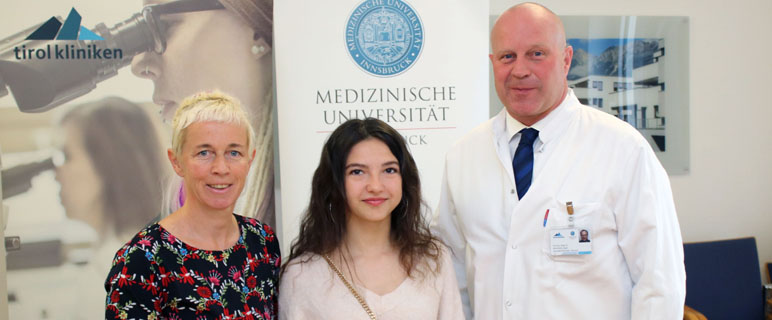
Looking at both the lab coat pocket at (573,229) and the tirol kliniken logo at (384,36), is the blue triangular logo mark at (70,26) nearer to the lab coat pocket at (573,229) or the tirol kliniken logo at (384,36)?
the tirol kliniken logo at (384,36)

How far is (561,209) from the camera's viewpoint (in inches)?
67.4

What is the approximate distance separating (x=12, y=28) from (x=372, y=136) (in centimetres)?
232

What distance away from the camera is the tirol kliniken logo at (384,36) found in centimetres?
288

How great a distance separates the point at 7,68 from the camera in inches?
113

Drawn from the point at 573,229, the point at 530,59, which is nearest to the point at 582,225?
the point at 573,229

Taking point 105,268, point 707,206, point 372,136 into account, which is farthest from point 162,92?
point 707,206

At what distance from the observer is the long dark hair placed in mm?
1597

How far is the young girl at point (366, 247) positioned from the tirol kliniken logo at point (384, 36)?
133 cm

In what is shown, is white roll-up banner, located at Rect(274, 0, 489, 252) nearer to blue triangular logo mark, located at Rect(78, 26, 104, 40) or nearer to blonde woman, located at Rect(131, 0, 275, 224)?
blonde woman, located at Rect(131, 0, 275, 224)

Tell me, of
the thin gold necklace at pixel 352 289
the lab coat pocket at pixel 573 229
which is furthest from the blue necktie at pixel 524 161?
the thin gold necklace at pixel 352 289

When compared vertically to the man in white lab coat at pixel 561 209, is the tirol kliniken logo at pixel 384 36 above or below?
above

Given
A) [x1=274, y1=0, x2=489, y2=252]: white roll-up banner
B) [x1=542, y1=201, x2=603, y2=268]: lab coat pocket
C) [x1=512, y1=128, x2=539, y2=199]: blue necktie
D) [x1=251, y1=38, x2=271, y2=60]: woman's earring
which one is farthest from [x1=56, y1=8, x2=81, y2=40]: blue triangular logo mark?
[x1=542, y1=201, x2=603, y2=268]: lab coat pocket

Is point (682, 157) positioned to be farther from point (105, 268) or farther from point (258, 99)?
point (105, 268)

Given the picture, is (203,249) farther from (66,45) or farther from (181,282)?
(66,45)
